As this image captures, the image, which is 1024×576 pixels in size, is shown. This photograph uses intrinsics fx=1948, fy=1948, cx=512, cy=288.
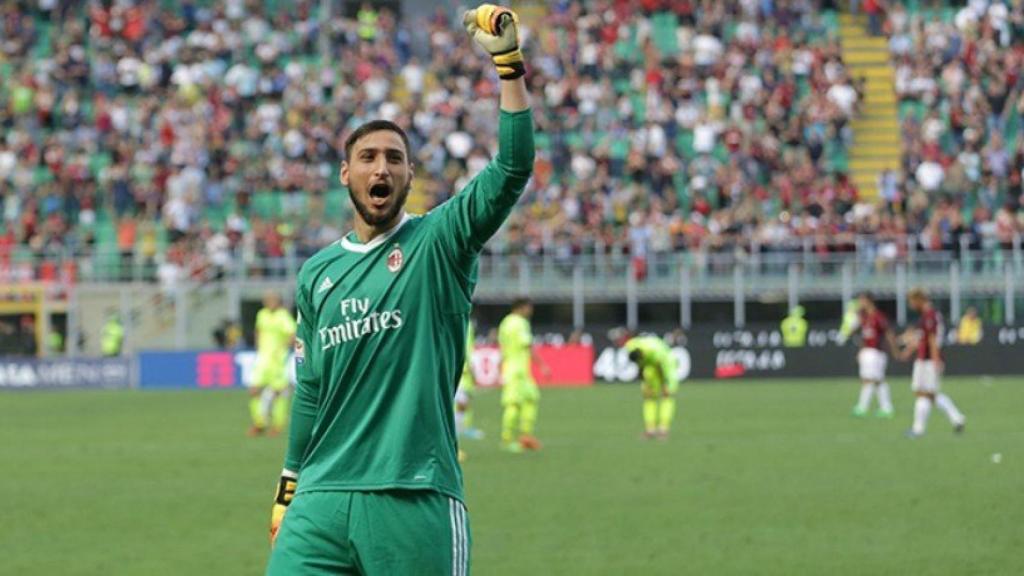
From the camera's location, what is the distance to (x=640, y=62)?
48.5 m

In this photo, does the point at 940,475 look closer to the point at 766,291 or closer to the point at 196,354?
the point at 766,291

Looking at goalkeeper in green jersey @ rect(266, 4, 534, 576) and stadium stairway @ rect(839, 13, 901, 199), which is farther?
stadium stairway @ rect(839, 13, 901, 199)

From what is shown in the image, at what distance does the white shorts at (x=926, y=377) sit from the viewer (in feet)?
81.4

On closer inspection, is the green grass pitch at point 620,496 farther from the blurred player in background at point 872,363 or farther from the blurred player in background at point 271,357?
the blurred player in background at point 271,357

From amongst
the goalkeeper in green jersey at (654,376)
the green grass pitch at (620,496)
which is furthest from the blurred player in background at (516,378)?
the goalkeeper in green jersey at (654,376)

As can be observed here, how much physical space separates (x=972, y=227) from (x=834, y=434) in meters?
18.4

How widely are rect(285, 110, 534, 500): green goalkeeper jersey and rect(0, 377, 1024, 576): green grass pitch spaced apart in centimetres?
619

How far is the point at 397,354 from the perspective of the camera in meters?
6.18

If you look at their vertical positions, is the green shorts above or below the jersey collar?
below

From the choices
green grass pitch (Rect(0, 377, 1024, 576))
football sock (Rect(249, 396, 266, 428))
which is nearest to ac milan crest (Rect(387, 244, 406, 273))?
green grass pitch (Rect(0, 377, 1024, 576))

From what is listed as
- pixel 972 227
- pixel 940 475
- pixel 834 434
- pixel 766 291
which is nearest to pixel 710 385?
pixel 766 291

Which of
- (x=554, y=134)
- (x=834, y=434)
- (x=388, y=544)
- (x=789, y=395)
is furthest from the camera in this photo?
(x=554, y=134)

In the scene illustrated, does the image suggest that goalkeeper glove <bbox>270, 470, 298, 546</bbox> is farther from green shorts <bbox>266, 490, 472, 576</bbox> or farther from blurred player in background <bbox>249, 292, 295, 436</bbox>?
blurred player in background <bbox>249, 292, 295, 436</bbox>

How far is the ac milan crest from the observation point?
6.20 meters
